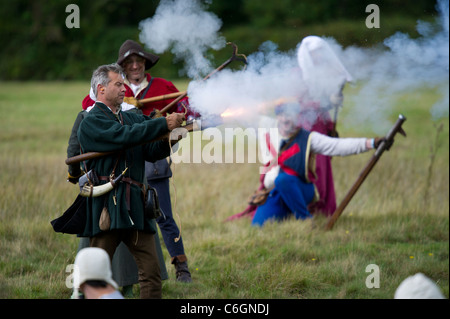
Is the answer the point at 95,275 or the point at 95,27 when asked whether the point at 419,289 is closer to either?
the point at 95,275

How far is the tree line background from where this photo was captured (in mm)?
27484

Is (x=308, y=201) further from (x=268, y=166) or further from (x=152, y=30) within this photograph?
(x=152, y=30)

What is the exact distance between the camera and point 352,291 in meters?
5.62

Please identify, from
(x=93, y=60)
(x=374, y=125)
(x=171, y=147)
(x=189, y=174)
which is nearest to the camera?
(x=171, y=147)

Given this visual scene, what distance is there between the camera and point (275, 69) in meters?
5.91

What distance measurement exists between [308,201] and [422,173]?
3.49m

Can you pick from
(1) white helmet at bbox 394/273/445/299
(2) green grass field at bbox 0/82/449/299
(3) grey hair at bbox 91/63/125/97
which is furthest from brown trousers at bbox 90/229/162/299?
(1) white helmet at bbox 394/273/445/299

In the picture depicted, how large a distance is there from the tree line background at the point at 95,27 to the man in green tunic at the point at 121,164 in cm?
1997

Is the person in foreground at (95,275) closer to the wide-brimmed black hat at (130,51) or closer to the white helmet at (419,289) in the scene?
the white helmet at (419,289)

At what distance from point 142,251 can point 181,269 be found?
1.38 metres

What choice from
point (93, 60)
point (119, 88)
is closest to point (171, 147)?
point (119, 88)

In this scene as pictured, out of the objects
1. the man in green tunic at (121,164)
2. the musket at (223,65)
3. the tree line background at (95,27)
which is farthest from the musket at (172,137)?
the tree line background at (95,27)

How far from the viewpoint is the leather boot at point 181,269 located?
571cm

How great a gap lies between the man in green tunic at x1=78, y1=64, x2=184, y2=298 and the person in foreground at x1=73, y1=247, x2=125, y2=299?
983 millimetres
